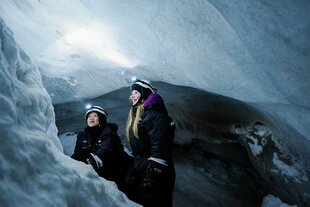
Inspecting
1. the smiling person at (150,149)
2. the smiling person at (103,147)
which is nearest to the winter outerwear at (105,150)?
the smiling person at (103,147)

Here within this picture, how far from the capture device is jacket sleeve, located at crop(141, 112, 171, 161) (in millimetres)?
3025

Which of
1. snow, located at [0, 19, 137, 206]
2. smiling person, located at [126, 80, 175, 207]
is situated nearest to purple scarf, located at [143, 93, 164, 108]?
smiling person, located at [126, 80, 175, 207]

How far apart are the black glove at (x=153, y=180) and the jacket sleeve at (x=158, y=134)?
0.08m

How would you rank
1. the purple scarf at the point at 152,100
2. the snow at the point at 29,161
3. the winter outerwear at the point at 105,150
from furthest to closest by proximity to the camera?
the winter outerwear at the point at 105,150 → the purple scarf at the point at 152,100 → the snow at the point at 29,161

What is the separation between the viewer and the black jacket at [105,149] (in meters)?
3.36

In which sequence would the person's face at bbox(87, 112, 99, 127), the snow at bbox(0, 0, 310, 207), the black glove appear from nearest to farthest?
the black glove < the person's face at bbox(87, 112, 99, 127) < the snow at bbox(0, 0, 310, 207)

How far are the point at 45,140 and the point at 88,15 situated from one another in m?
3.58

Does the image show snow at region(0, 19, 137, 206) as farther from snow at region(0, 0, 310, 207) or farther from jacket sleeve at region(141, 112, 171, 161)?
snow at region(0, 0, 310, 207)

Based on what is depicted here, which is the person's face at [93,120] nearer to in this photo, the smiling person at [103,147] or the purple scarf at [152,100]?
the smiling person at [103,147]

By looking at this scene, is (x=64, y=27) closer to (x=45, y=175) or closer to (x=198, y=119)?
(x=198, y=119)

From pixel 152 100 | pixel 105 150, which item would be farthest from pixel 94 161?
pixel 152 100

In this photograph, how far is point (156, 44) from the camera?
192 inches

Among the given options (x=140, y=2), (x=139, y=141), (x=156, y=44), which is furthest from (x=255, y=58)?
(x=139, y=141)

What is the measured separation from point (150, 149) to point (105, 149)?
51cm
